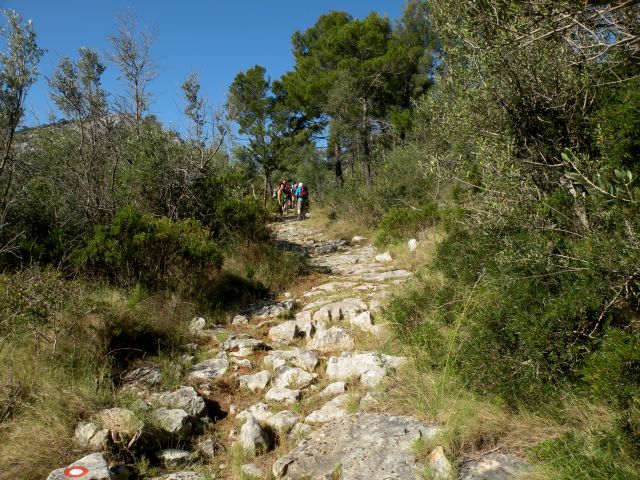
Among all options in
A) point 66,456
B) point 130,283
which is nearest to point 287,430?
point 66,456

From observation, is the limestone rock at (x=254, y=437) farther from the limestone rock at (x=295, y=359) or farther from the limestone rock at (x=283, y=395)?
the limestone rock at (x=295, y=359)

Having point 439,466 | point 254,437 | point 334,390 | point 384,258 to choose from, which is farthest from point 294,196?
point 439,466

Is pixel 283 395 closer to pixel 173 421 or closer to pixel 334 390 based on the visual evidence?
pixel 334 390

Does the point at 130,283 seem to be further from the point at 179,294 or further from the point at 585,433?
the point at 585,433

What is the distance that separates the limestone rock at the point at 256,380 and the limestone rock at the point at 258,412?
361 mm

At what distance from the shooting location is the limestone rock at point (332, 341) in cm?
526

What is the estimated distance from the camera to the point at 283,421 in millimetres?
3883

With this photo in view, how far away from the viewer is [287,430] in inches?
149

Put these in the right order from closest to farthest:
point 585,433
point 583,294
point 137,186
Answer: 1. point 585,433
2. point 583,294
3. point 137,186

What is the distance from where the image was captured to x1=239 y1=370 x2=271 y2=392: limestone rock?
15.2 feet

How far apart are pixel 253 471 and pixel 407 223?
728cm

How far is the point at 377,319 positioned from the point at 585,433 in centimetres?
312

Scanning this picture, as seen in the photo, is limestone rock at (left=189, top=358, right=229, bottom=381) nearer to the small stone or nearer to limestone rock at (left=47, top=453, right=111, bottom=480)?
the small stone

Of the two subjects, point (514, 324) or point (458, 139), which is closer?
point (514, 324)
